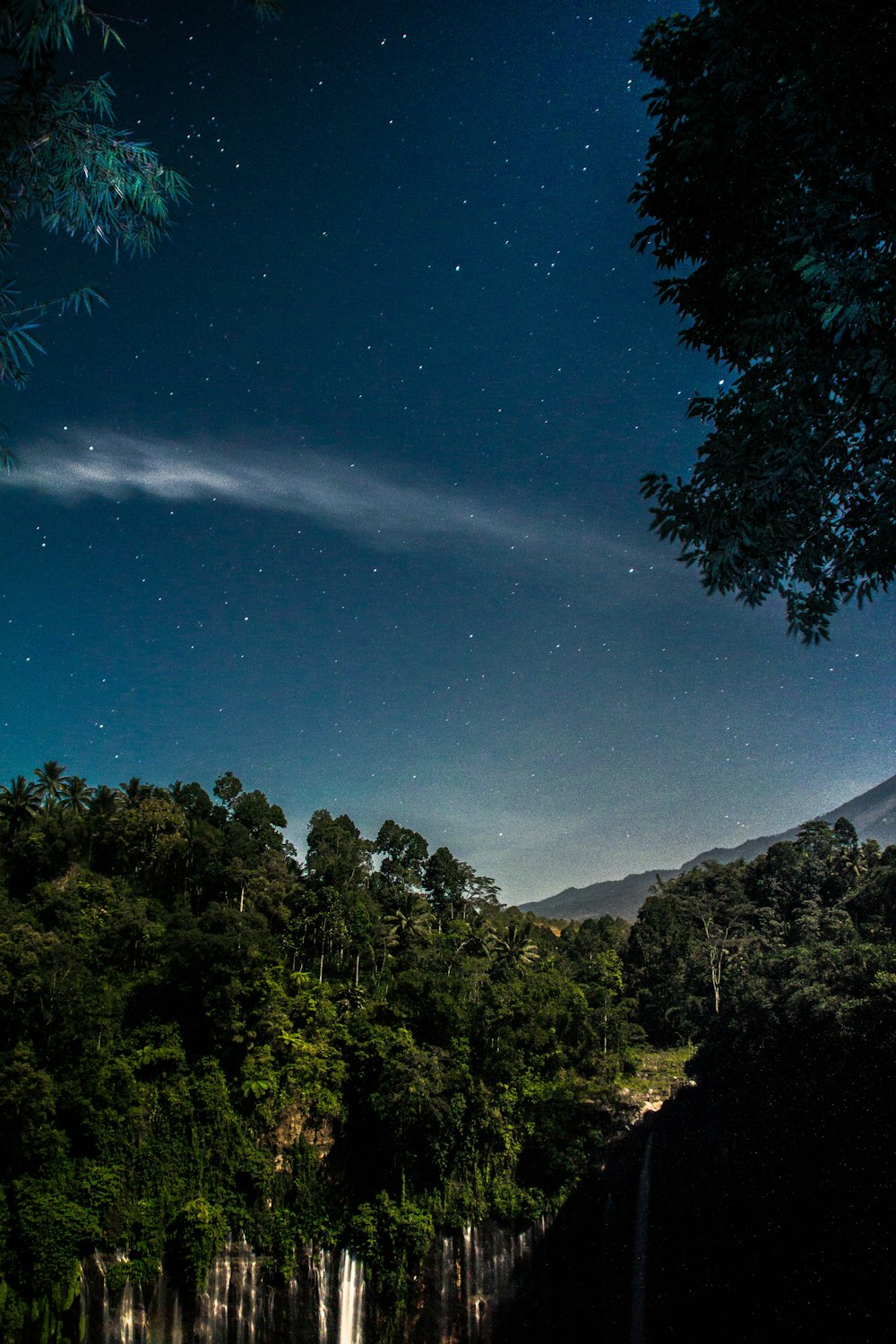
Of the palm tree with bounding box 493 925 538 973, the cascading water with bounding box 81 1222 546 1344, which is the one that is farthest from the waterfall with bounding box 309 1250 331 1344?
the palm tree with bounding box 493 925 538 973

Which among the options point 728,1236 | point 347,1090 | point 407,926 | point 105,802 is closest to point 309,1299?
point 347,1090

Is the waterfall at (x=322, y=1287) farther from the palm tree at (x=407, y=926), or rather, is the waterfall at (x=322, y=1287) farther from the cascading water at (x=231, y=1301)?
the palm tree at (x=407, y=926)

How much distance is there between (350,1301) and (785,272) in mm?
26855

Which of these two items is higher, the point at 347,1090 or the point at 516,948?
the point at 516,948

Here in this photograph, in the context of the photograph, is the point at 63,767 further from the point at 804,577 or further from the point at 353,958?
the point at 804,577

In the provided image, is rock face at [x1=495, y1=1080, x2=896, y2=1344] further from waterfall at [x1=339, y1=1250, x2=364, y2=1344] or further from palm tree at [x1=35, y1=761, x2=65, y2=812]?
palm tree at [x1=35, y1=761, x2=65, y2=812]

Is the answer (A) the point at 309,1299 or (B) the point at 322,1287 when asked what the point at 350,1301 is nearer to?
(B) the point at 322,1287

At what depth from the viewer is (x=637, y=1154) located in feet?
78.2

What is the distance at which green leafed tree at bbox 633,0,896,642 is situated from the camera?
472 cm

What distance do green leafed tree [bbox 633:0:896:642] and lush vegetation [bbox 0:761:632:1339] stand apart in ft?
67.8

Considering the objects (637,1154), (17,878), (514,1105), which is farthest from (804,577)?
(17,878)

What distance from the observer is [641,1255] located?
72.6 feet

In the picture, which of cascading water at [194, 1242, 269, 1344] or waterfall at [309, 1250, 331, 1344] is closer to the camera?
cascading water at [194, 1242, 269, 1344]

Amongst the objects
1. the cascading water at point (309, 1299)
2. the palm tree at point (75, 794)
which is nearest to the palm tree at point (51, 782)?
the palm tree at point (75, 794)
